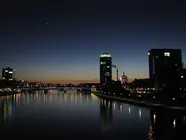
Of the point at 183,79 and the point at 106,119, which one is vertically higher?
the point at 183,79

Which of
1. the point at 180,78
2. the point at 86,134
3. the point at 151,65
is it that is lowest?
the point at 86,134

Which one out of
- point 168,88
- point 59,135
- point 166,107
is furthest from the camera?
point 168,88

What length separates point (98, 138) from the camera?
23672mm

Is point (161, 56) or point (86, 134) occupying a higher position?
point (161, 56)

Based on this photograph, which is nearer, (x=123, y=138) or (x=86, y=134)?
(x=123, y=138)

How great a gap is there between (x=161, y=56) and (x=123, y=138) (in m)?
145

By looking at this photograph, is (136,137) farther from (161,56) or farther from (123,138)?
(161,56)

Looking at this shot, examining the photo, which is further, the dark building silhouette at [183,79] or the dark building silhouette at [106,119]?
the dark building silhouette at [183,79]

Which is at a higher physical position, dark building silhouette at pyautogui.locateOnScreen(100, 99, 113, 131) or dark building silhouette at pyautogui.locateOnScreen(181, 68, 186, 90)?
dark building silhouette at pyautogui.locateOnScreen(181, 68, 186, 90)

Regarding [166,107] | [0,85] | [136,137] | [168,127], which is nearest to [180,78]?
[166,107]

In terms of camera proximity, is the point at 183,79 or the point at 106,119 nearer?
the point at 106,119

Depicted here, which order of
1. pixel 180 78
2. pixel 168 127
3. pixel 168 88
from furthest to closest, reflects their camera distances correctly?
pixel 180 78, pixel 168 88, pixel 168 127

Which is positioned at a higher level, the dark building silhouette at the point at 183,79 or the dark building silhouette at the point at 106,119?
the dark building silhouette at the point at 183,79

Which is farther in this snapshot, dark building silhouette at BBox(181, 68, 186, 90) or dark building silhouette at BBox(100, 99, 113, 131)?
dark building silhouette at BBox(181, 68, 186, 90)
